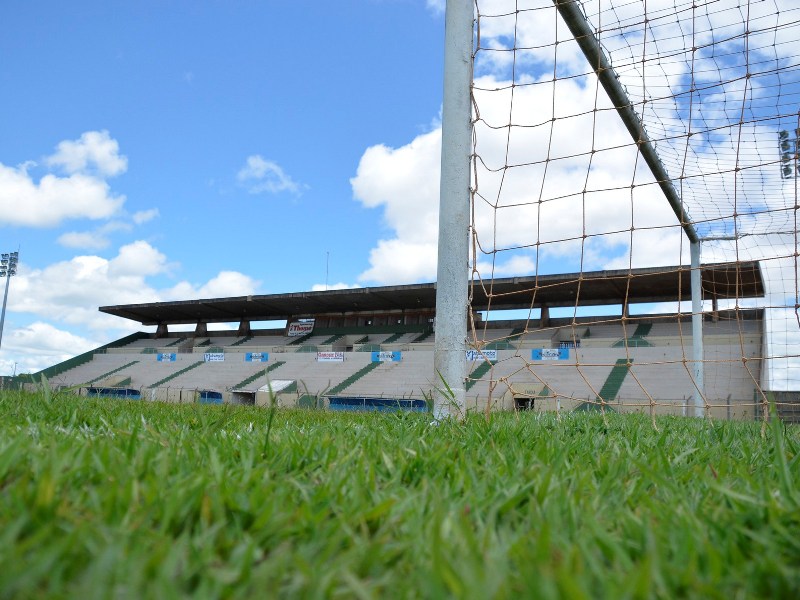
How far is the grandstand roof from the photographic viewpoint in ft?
77.7

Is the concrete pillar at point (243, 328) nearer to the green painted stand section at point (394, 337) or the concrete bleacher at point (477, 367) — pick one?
the concrete bleacher at point (477, 367)

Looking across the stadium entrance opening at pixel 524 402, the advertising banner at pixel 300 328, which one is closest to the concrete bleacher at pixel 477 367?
the stadium entrance opening at pixel 524 402

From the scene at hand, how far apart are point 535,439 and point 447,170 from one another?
157 centimetres

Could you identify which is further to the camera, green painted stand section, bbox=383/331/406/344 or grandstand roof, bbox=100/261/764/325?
green painted stand section, bbox=383/331/406/344

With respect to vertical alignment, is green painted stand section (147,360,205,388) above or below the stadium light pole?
below

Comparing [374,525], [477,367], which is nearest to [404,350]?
[477,367]

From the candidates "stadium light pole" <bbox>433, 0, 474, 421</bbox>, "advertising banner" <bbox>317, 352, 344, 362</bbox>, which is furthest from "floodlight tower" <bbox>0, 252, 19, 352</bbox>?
"stadium light pole" <bbox>433, 0, 474, 421</bbox>

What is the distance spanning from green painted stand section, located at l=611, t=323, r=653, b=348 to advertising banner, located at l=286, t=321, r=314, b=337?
17563mm

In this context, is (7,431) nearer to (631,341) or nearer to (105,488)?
(105,488)

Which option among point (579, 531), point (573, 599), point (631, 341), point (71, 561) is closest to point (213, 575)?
point (71, 561)

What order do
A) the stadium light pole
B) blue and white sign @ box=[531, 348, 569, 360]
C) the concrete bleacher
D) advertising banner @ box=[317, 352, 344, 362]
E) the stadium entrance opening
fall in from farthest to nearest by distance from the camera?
advertising banner @ box=[317, 352, 344, 362], blue and white sign @ box=[531, 348, 569, 360], the concrete bleacher, the stadium entrance opening, the stadium light pole

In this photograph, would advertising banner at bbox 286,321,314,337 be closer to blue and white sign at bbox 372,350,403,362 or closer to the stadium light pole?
blue and white sign at bbox 372,350,403,362

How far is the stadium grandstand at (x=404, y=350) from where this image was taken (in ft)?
59.6

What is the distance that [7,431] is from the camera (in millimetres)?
1676
